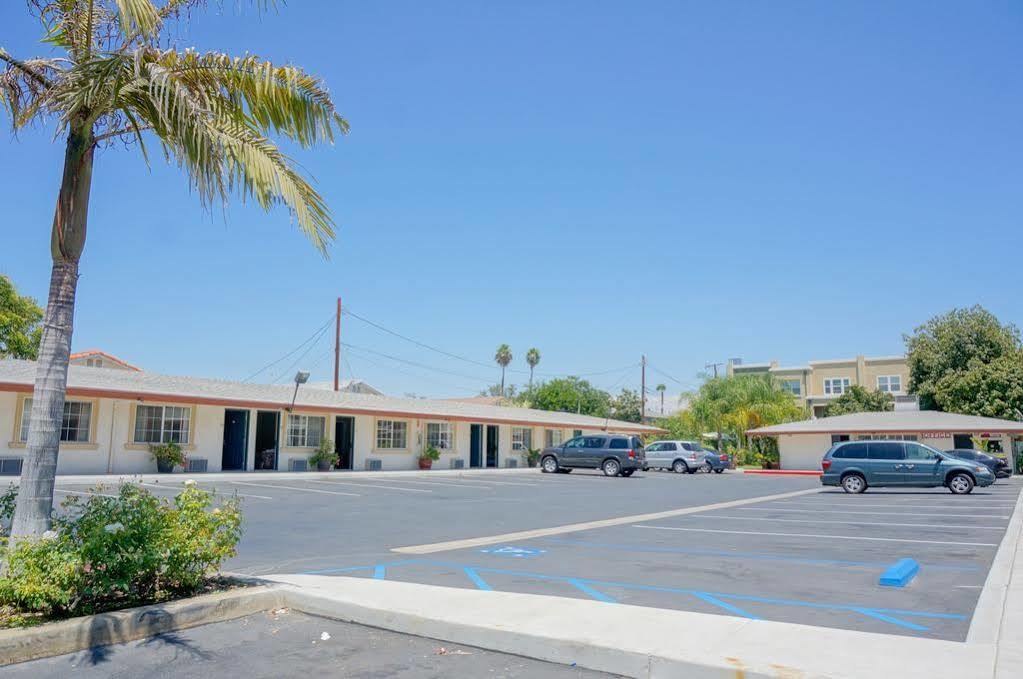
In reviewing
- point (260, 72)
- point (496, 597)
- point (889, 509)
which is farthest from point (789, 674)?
point (889, 509)

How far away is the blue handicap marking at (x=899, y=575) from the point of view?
866 cm

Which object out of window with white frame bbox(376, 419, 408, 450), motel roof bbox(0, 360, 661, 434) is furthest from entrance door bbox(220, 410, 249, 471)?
window with white frame bbox(376, 419, 408, 450)

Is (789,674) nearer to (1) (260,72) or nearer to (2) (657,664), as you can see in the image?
(2) (657,664)

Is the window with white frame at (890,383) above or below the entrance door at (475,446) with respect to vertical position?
above

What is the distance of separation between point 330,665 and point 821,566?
706 centimetres

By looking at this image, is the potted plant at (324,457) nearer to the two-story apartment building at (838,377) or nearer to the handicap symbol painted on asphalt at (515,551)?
the handicap symbol painted on asphalt at (515,551)

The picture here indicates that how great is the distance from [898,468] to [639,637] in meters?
21.6

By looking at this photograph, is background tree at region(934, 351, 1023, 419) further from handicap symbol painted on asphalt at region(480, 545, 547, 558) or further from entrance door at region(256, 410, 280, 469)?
handicap symbol painted on asphalt at region(480, 545, 547, 558)

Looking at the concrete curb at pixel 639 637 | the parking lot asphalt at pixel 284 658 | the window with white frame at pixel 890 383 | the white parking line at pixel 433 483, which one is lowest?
the parking lot asphalt at pixel 284 658

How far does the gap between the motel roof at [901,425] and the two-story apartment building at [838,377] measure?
2336cm

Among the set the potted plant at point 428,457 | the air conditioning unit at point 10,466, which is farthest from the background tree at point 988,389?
the air conditioning unit at point 10,466

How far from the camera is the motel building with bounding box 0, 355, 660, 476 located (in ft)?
76.7

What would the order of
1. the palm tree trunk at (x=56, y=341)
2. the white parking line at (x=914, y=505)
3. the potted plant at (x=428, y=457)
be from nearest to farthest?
the palm tree trunk at (x=56, y=341) < the white parking line at (x=914, y=505) < the potted plant at (x=428, y=457)

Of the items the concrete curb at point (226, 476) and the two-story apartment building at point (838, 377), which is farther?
the two-story apartment building at point (838, 377)
